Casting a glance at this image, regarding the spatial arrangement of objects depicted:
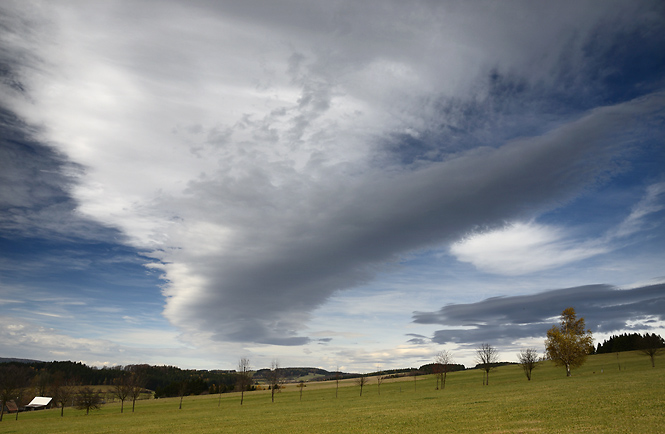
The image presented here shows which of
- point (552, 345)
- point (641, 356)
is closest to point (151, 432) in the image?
point (552, 345)

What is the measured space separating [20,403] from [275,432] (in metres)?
165

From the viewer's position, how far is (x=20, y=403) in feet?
470

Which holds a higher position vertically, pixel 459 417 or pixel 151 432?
pixel 459 417

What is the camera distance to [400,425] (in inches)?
1300

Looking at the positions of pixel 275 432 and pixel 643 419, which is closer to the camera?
pixel 643 419

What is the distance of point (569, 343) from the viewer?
3590 inches

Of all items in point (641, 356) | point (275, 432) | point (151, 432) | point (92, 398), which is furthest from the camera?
point (641, 356)

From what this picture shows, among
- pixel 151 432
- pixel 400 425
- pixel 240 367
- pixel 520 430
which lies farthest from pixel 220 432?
pixel 240 367

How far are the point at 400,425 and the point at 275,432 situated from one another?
12.1 meters

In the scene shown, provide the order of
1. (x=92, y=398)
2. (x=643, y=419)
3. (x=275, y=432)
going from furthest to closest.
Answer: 1. (x=92, y=398)
2. (x=275, y=432)
3. (x=643, y=419)

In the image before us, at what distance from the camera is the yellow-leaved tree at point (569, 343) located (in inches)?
3573

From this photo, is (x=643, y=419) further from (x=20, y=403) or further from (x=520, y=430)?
(x=20, y=403)

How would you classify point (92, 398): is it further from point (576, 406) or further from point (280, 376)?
point (576, 406)

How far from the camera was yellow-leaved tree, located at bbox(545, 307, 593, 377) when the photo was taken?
90750 millimetres
